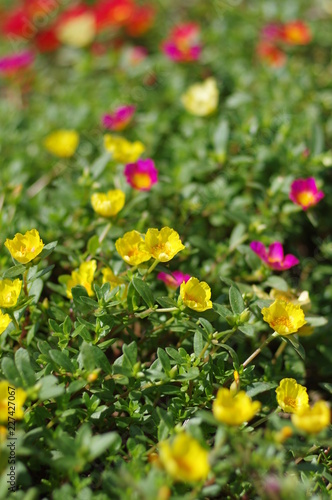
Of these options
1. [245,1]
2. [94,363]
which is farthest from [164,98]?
[94,363]

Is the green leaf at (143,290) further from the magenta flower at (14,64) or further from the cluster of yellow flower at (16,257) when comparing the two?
the magenta flower at (14,64)

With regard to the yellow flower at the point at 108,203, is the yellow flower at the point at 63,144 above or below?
below

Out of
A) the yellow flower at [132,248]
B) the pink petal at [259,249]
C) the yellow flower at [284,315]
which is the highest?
the yellow flower at [132,248]

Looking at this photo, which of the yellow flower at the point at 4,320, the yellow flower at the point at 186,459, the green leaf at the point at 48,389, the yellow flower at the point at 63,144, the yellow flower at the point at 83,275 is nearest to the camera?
the yellow flower at the point at 186,459

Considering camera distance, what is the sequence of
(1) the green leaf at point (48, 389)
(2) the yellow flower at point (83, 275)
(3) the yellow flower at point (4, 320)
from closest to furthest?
(1) the green leaf at point (48, 389), (3) the yellow flower at point (4, 320), (2) the yellow flower at point (83, 275)

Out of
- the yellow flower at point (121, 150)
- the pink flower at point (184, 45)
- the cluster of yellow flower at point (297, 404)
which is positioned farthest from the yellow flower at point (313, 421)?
the pink flower at point (184, 45)

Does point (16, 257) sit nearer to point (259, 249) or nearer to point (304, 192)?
point (259, 249)

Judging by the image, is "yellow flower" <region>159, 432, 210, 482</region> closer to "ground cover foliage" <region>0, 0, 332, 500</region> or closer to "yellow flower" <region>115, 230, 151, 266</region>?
"ground cover foliage" <region>0, 0, 332, 500</region>

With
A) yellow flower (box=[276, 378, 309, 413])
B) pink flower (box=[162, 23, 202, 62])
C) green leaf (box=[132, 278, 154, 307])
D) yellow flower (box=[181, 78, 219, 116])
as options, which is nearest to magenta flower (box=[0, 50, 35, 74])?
pink flower (box=[162, 23, 202, 62])
